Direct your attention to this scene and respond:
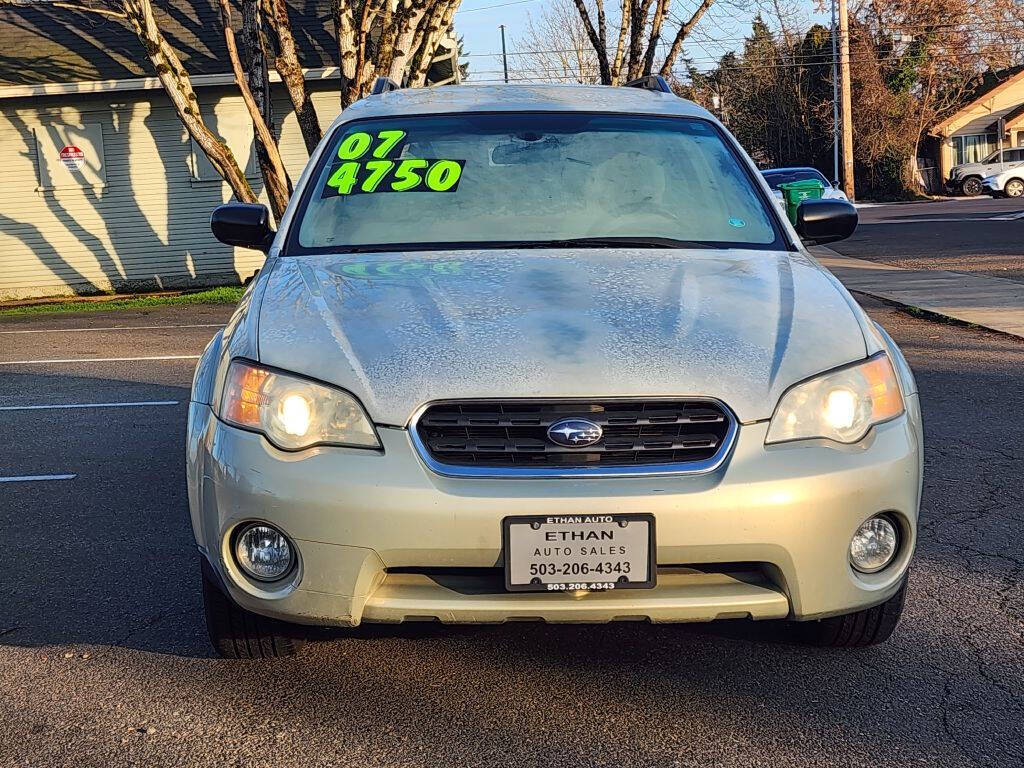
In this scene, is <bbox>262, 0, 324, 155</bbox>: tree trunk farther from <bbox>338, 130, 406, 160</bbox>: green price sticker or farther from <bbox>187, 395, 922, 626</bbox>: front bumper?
<bbox>187, 395, 922, 626</bbox>: front bumper

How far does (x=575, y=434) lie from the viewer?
3.13 m

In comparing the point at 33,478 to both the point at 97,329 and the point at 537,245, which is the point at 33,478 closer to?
the point at 537,245

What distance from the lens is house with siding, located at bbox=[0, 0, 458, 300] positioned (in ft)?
67.2

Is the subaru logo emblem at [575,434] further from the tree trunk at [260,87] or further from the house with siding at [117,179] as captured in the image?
the house with siding at [117,179]

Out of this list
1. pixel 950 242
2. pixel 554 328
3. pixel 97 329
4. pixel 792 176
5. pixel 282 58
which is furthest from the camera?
pixel 792 176

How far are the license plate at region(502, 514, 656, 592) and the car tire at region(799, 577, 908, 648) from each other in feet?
2.62

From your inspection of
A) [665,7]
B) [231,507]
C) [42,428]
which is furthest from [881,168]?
[231,507]

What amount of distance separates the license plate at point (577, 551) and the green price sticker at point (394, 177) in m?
1.85

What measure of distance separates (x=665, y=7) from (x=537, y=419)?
63.3 ft

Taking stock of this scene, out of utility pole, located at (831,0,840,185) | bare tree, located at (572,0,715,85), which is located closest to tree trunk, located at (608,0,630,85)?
bare tree, located at (572,0,715,85)

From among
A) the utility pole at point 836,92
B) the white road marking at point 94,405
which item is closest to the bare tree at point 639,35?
the white road marking at point 94,405

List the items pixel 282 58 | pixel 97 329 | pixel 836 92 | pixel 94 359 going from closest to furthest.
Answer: pixel 94 359 → pixel 97 329 → pixel 282 58 → pixel 836 92

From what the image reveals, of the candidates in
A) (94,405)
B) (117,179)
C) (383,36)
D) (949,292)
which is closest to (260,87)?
(383,36)

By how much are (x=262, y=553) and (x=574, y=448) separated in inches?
33.3
